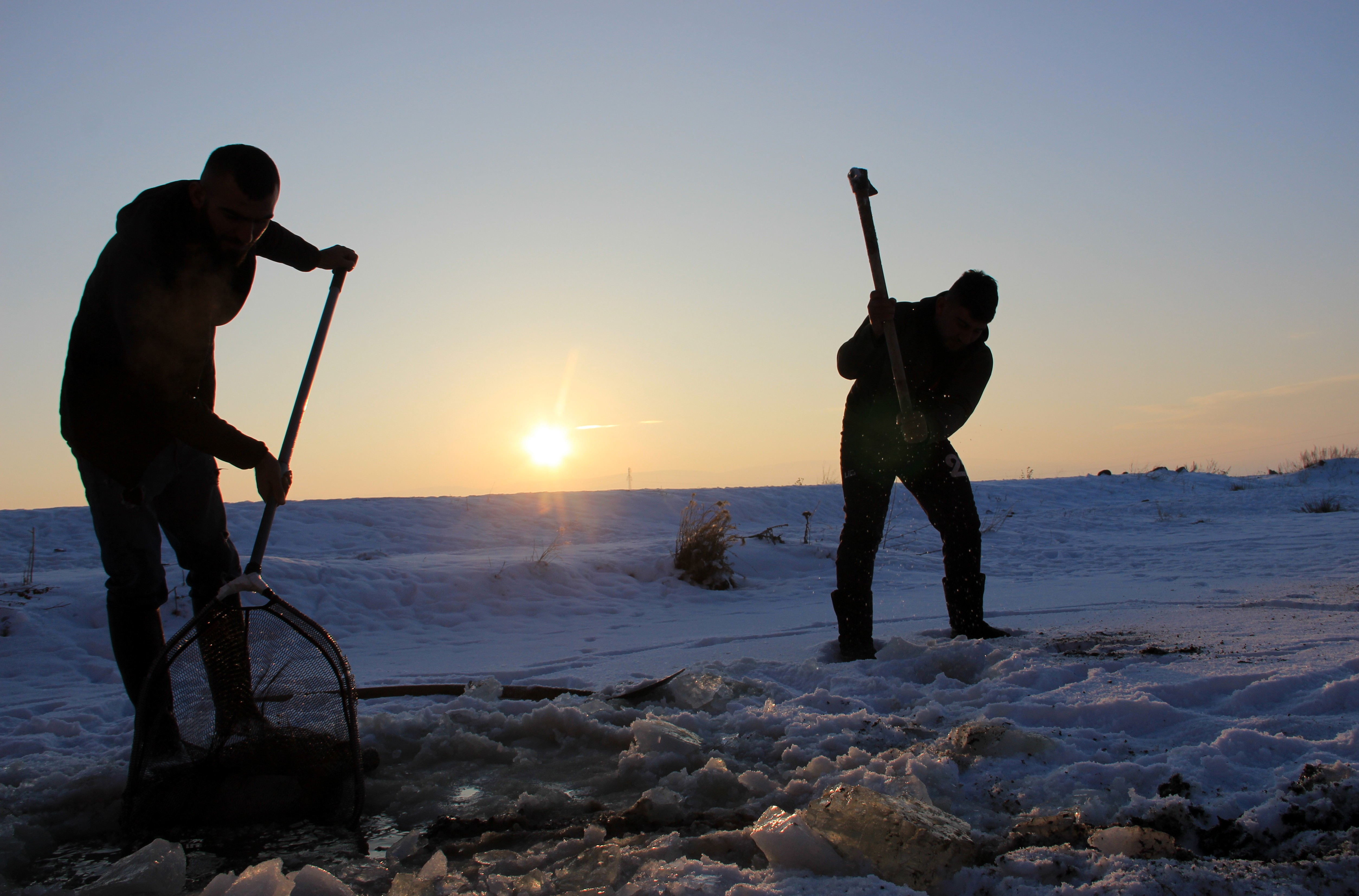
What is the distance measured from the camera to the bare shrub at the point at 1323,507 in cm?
968

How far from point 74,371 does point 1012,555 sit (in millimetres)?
7323

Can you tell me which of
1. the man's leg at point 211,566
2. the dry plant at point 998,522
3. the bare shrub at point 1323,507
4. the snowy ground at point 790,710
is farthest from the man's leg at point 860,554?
the bare shrub at point 1323,507

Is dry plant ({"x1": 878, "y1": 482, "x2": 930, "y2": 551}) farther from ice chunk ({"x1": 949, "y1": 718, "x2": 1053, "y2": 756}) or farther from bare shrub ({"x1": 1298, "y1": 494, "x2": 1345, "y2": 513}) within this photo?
ice chunk ({"x1": 949, "y1": 718, "x2": 1053, "y2": 756})

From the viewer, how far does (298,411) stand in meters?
2.70

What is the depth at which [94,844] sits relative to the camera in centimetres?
198

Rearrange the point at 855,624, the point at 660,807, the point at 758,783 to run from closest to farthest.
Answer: the point at 660,807 → the point at 758,783 → the point at 855,624

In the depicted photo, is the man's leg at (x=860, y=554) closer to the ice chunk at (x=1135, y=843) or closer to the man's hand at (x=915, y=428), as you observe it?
the man's hand at (x=915, y=428)

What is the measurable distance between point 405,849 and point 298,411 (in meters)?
1.42

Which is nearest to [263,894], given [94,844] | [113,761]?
[94,844]

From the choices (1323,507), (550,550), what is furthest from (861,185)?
(1323,507)

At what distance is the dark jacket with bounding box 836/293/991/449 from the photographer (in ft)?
12.1

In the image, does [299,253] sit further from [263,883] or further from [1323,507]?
[1323,507]

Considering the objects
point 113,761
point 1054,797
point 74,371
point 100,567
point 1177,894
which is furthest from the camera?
point 100,567

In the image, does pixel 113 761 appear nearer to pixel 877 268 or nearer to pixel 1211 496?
pixel 877 268
